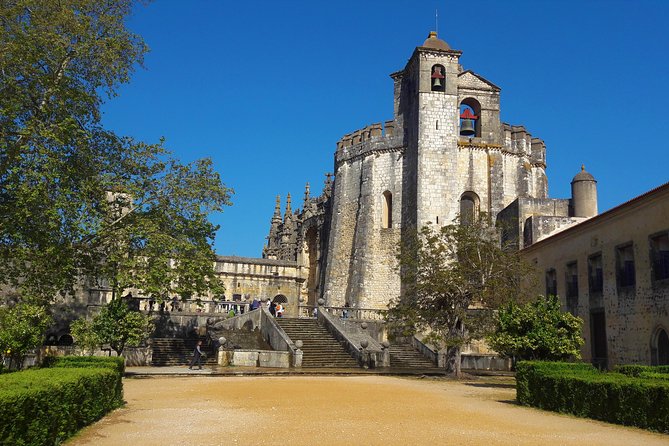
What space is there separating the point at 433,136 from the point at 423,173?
8.14 feet

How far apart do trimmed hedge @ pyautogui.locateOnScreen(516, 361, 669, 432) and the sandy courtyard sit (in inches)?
13.9

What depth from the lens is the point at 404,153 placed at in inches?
1566

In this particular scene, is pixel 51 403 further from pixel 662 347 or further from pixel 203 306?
pixel 203 306

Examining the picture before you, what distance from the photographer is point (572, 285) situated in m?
26.2

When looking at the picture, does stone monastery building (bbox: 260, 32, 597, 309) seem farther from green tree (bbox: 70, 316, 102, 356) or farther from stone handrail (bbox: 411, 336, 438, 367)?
green tree (bbox: 70, 316, 102, 356)

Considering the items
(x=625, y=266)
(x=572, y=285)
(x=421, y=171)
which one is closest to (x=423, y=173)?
(x=421, y=171)

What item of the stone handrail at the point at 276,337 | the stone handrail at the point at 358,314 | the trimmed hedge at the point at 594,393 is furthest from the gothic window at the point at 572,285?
the trimmed hedge at the point at 594,393

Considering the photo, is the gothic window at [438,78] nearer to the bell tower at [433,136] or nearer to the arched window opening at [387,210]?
the bell tower at [433,136]

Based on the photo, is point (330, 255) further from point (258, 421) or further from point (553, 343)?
point (258, 421)

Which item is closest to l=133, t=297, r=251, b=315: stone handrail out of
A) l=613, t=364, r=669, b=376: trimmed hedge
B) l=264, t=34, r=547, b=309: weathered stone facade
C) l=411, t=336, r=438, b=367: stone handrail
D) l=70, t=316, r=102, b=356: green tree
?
l=264, t=34, r=547, b=309: weathered stone facade

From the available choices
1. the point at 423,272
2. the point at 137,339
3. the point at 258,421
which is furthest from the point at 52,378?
the point at 423,272

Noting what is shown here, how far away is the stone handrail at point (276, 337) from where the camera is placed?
24.0m

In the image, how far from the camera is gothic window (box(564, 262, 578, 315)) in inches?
1022

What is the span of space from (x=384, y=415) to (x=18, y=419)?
653 cm
